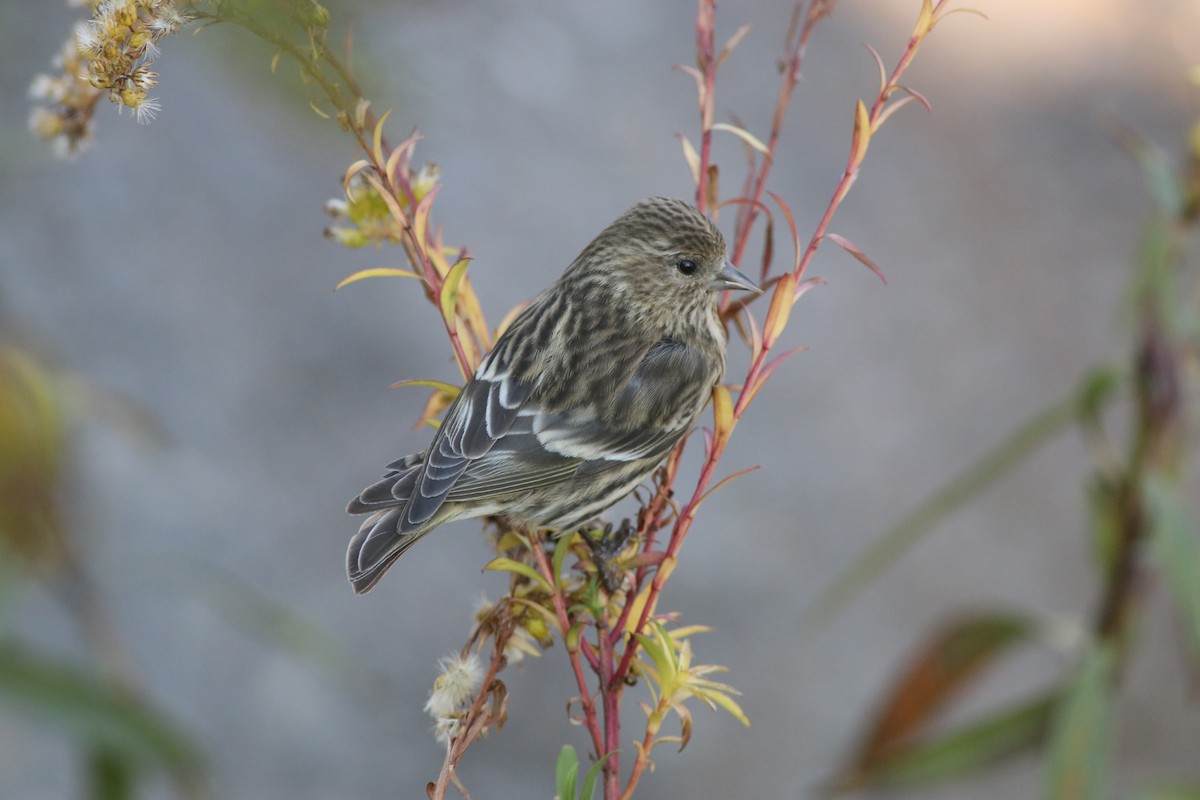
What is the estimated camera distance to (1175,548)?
158cm

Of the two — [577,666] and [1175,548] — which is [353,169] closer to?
[577,666]

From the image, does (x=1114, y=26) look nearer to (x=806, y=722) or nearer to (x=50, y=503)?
(x=806, y=722)

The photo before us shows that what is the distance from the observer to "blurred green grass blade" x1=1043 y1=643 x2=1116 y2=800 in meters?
1.73

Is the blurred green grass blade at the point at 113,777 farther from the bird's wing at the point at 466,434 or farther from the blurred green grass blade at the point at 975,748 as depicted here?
the blurred green grass blade at the point at 975,748

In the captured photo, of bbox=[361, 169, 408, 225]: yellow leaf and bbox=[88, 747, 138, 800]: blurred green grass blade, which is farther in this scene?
bbox=[88, 747, 138, 800]: blurred green grass blade

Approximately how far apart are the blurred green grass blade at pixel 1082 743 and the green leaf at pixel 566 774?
4.05ft

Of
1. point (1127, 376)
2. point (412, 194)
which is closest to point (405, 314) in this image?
point (1127, 376)

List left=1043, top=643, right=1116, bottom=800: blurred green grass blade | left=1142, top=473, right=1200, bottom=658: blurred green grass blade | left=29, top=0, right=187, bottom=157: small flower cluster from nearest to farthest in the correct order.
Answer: left=29, top=0, right=187, bottom=157: small flower cluster < left=1142, top=473, right=1200, bottom=658: blurred green grass blade < left=1043, top=643, right=1116, bottom=800: blurred green grass blade

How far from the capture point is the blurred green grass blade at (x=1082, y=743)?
1730 mm

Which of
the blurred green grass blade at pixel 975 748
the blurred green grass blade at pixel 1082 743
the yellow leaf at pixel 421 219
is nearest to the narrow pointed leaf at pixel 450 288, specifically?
the yellow leaf at pixel 421 219

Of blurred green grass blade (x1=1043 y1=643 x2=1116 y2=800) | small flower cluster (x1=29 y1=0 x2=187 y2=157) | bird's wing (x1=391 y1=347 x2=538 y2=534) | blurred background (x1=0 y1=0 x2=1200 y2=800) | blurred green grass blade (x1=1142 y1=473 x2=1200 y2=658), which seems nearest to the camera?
small flower cluster (x1=29 y1=0 x2=187 y2=157)

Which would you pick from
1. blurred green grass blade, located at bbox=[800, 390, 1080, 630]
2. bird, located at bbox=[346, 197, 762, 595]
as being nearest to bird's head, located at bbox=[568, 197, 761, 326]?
bird, located at bbox=[346, 197, 762, 595]

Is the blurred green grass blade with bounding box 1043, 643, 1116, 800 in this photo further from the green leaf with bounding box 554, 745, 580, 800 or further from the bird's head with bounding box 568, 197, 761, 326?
the green leaf with bounding box 554, 745, 580, 800

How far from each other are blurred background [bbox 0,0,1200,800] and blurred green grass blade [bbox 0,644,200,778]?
1.20m
